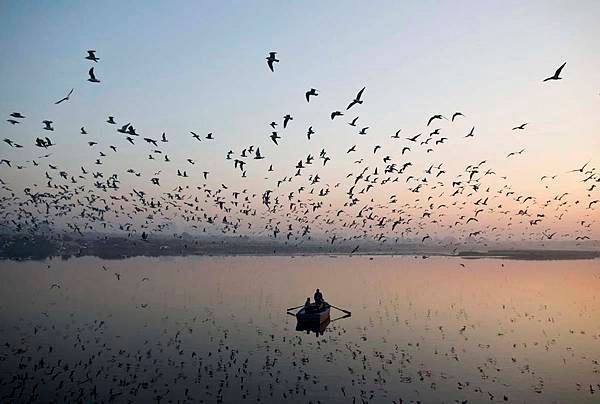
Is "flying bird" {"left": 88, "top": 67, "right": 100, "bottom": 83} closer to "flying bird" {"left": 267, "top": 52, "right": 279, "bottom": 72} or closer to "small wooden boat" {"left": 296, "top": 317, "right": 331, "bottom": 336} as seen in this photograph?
"flying bird" {"left": 267, "top": 52, "right": 279, "bottom": 72}

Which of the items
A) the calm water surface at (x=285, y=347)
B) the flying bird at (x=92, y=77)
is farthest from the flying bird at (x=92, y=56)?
the calm water surface at (x=285, y=347)

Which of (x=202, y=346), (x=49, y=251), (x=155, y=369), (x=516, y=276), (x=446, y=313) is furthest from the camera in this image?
(x=49, y=251)

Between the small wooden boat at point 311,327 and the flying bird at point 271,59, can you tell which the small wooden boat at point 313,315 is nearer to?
the small wooden boat at point 311,327

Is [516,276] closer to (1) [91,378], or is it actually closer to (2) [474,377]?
(2) [474,377]

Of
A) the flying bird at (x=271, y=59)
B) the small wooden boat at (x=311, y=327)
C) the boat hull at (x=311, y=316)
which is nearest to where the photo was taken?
the flying bird at (x=271, y=59)

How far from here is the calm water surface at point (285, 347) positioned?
80.6 ft

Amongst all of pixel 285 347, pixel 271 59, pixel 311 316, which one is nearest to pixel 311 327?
pixel 311 316

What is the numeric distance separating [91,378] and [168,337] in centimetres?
1071

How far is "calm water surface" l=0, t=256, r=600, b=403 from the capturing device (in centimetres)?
2456

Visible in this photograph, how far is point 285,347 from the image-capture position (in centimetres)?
3362

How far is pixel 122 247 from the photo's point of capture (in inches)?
7466

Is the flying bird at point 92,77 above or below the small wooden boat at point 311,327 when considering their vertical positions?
above

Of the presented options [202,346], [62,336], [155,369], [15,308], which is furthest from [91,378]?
[15,308]

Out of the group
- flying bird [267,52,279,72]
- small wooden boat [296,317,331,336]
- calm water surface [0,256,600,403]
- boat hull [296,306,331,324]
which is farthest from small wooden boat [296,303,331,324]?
flying bird [267,52,279,72]
